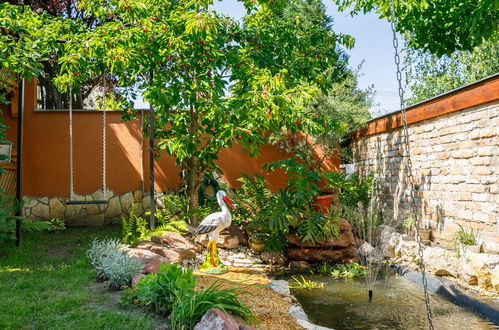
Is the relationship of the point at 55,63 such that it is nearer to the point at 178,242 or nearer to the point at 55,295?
the point at 178,242

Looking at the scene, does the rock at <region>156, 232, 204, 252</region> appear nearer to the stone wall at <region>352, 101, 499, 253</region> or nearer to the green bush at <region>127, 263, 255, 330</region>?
the green bush at <region>127, 263, 255, 330</region>

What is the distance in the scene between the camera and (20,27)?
5.12m

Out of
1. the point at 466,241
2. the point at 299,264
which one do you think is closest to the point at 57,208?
the point at 299,264

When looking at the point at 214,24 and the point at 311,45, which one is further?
the point at 311,45

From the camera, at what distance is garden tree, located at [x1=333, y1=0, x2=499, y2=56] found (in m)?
5.84

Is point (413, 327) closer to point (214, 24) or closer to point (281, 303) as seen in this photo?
point (281, 303)

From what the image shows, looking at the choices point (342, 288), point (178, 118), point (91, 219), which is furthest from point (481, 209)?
point (91, 219)

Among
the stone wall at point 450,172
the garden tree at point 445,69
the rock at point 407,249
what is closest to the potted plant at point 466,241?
the stone wall at point 450,172

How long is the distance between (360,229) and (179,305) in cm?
479

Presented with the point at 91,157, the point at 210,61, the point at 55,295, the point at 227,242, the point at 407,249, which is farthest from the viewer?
the point at 91,157

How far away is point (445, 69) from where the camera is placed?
17734 mm

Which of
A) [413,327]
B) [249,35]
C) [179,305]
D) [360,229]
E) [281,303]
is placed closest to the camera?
[179,305]

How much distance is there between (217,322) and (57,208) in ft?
22.7

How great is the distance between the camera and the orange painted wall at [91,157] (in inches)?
335
